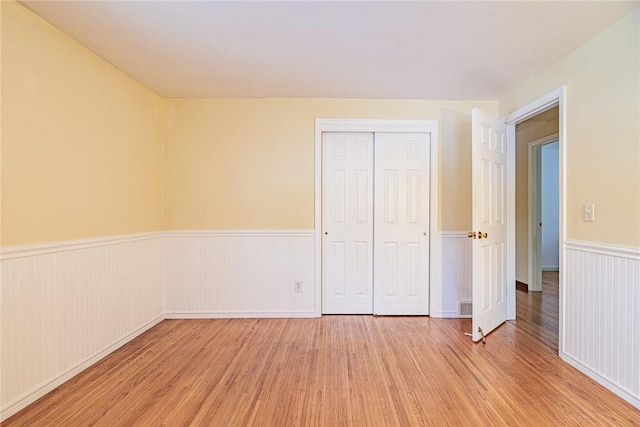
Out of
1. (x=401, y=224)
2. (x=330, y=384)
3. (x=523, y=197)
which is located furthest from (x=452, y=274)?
(x=523, y=197)


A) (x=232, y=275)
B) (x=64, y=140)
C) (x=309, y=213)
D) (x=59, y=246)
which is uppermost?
(x=64, y=140)

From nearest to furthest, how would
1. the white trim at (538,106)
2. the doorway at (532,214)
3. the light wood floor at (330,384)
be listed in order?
the light wood floor at (330,384) < the white trim at (538,106) < the doorway at (532,214)

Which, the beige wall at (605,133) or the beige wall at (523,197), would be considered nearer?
the beige wall at (605,133)

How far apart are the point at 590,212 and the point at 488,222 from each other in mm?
745

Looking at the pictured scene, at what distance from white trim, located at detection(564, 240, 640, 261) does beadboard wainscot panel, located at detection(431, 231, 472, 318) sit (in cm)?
104

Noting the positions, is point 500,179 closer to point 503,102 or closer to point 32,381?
point 503,102

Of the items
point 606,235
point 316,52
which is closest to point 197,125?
point 316,52

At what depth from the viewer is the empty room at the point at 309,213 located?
175 cm

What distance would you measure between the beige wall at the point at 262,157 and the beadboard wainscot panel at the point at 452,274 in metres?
0.16

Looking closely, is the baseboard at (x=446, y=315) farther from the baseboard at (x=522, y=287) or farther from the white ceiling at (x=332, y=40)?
the white ceiling at (x=332, y=40)

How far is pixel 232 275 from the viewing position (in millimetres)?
3217

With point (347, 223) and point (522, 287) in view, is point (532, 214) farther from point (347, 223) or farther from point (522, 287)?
point (347, 223)

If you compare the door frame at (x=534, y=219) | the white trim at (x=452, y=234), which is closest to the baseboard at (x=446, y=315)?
the white trim at (x=452, y=234)

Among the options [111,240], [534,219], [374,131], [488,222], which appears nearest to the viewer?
[111,240]
